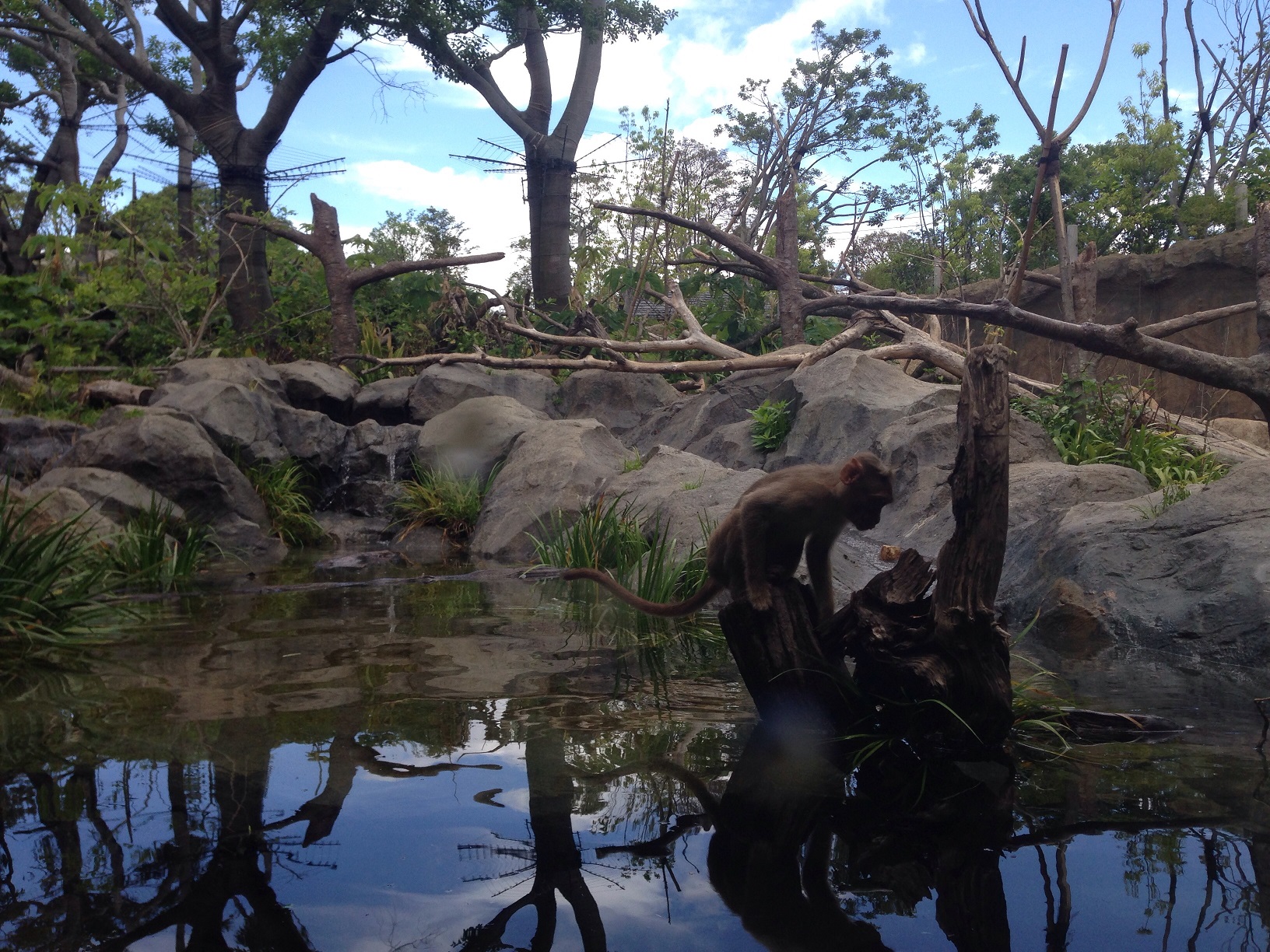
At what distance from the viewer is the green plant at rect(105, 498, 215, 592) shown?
7.23m

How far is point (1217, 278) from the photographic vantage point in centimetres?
1461

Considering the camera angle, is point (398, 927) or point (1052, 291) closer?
point (398, 927)

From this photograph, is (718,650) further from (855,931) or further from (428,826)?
(855,931)

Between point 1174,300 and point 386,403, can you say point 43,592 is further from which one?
point 1174,300

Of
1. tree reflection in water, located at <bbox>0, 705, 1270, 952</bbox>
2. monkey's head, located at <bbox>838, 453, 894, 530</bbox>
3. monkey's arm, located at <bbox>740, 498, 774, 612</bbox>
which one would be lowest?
tree reflection in water, located at <bbox>0, 705, 1270, 952</bbox>

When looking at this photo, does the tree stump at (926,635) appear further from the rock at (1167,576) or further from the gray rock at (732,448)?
the gray rock at (732,448)

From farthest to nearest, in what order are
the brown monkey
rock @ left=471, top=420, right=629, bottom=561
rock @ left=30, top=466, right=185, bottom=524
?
rock @ left=471, top=420, right=629, bottom=561 < rock @ left=30, top=466, right=185, bottom=524 < the brown monkey

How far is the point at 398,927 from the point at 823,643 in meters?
2.13

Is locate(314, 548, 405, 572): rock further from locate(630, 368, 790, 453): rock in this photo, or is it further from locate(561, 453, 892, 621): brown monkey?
locate(561, 453, 892, 621): brown monkey

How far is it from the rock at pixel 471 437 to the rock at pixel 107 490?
3254mm

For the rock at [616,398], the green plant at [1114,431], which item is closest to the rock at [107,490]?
the rock at [616,398]

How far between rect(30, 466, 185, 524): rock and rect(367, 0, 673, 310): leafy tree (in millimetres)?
8463

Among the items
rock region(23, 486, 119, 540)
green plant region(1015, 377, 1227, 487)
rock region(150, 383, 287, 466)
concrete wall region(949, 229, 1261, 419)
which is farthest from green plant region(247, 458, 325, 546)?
concrete wall region(949, 229, 1261, 419)

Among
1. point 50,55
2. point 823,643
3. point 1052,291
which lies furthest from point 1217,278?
point 50,55
